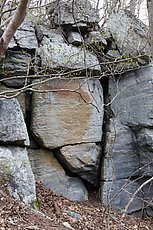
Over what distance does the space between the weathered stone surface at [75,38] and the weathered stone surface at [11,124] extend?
5.71ft

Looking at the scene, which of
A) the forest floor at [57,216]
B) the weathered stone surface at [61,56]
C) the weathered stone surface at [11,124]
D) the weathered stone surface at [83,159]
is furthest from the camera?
the weathered stone surface at [83,159]

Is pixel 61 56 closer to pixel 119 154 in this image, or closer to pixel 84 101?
pixel 84 101

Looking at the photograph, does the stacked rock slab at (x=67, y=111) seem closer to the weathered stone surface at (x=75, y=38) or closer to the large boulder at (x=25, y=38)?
the weathered stone surface at (x=75, y=38)

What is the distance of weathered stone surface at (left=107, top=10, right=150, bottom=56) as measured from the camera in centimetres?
609

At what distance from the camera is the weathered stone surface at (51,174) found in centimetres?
567

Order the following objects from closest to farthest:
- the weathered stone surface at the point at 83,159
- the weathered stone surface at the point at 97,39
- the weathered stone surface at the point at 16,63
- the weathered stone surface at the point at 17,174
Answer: the weathered stone surface at the point at 17,174 < the weathered stone surface at the point at 16,63 < the weathered stone surface at the point at 83,159 < the weathered stone surface at the point at 97,39

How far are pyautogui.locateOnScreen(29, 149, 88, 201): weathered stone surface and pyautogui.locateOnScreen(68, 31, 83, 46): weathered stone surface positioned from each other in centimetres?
202

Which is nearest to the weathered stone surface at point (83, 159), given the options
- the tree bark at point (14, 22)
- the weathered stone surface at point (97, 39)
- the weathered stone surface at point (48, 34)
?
the weathered stone surface at point (97, 39)

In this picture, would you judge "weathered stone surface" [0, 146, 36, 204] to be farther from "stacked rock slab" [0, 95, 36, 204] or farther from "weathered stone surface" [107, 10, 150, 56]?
"weathered stone surface" [107, 10, 150, 56]

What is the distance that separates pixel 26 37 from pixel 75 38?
896 millimetres

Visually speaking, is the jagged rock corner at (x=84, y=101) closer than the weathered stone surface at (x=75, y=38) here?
Yes

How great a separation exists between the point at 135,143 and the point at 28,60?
2519 millimetres

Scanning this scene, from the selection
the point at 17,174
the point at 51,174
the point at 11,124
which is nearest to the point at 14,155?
the point at 17,174

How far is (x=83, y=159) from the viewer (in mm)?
5863
